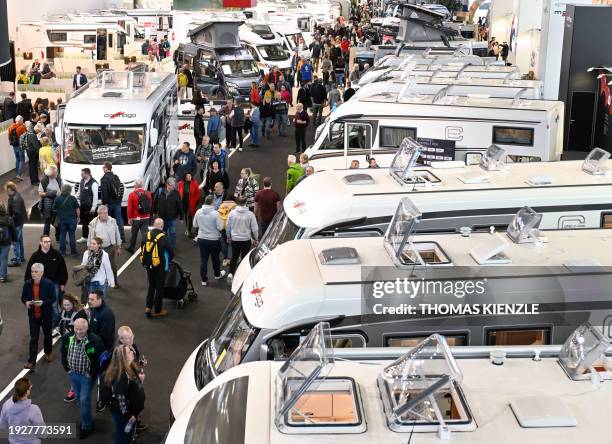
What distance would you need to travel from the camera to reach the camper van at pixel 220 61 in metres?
33.4

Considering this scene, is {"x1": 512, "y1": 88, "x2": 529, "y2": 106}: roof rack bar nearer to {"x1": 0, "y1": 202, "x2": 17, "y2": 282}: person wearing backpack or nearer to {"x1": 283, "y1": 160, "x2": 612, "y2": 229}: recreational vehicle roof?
{"x1": 283, "y1": 160, "x2": 612, "y2": 229}: recreational vehicle roof

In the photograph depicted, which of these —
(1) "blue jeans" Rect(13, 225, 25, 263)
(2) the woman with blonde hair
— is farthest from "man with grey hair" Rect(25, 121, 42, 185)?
(2) the woman with blonde hair

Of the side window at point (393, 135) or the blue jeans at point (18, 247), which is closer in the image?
the blue jeans at point (18, 247)

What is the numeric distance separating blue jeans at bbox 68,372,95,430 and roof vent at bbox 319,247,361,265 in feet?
10.4

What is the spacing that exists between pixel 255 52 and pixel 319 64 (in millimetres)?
6025

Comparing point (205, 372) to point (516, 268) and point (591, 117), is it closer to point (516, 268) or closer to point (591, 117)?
point (516, 268)

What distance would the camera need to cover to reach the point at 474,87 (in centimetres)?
1875

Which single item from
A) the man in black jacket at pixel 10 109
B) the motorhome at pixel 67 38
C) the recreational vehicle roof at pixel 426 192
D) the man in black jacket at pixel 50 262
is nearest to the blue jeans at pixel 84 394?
the man in black jacket at pixel 50 262

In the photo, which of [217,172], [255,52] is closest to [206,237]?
[217,172]

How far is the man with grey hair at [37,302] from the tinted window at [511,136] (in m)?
7.95

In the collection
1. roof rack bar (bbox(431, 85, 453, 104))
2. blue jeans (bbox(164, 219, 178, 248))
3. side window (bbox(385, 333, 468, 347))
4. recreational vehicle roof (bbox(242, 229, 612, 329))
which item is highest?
roof rack bar (bbox(431, 85, 453, 104))

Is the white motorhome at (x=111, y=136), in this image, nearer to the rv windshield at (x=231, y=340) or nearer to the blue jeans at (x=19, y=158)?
the blue jeans at (x=19, y=158)

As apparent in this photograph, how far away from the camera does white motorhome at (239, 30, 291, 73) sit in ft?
130

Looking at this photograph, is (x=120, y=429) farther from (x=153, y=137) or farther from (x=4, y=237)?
(x=153, y=137)
